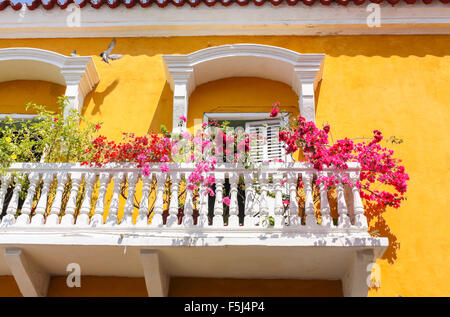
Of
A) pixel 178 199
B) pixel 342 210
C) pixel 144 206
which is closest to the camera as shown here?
pixel 342 210

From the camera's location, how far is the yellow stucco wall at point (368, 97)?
6.87 metres

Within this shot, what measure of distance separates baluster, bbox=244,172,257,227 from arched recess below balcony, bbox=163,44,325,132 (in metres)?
1.96

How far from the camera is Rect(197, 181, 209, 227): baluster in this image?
5797 mm

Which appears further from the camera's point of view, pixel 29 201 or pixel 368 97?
pixel 368 97

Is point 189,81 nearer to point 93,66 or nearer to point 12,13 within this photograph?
point 93,66

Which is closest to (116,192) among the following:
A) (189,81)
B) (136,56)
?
(189,81)

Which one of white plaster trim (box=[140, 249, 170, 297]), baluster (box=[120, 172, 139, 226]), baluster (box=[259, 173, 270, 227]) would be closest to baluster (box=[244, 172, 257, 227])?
baluster (box=[259, 173, 270, 227])

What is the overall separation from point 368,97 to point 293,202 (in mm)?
3072

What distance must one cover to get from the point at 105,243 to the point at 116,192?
0.75 m

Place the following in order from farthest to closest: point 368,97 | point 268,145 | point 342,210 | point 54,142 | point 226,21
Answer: point 226,21 → point 368,97 → point 268,145 → point 54,142 → point 342,210

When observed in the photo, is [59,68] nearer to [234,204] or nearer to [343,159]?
[234,204]

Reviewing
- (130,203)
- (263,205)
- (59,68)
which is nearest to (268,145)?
(263,205)

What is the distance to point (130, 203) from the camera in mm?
6000

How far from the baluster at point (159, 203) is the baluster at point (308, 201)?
→ 1.81m
